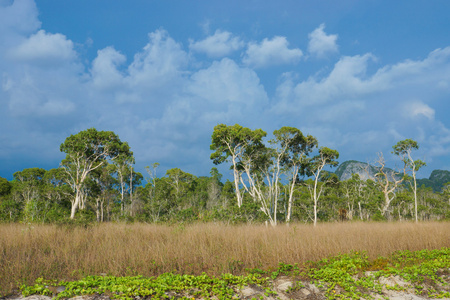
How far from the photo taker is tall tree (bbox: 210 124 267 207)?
74.2 feet

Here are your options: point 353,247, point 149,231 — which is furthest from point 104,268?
point 353,247

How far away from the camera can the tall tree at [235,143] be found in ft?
74.2

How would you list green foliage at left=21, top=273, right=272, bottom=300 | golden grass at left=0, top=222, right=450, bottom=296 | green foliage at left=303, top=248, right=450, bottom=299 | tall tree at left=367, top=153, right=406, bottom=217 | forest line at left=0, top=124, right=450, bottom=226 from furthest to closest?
tall tree at left=367, top=153, right=406, bottom=217 < forest line at left=0, top=124, right=450, bottom=226 < golden grass at left=0, top=222, right=450, bottom=296 < green foliage at left=303, top=248, right=450, bottom=299 < green foliage at left=21, top=273, right=272, bottom=300

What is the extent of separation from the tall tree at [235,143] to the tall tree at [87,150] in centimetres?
972

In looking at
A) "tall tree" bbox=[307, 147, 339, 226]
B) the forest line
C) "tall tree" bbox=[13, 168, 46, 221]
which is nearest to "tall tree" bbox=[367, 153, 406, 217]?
the forest line

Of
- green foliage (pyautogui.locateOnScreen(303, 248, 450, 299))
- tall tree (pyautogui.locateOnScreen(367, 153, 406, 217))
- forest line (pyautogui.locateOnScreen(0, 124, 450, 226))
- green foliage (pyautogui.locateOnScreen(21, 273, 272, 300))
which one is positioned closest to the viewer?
green foliage (pyautogui.locateOnScreen(21, 273, 272, 300))

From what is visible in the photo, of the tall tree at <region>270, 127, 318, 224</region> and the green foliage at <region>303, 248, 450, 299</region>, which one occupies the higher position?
the tall tree at <region>270, 127, 318, 224</region>

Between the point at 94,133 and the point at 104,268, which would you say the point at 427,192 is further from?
the point at 104,268

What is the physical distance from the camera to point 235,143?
23250mm

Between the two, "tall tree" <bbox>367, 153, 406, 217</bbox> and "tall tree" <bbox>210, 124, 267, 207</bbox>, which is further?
"tall tree" <bbox>367, 153, 406, 217</bbox>

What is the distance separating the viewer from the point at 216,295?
5.20m

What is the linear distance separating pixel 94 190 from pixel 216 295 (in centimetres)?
3505

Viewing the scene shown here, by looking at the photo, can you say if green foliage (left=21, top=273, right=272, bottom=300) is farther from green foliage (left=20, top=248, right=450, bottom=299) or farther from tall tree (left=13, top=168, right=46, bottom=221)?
tall tree (left=13, top=168, right=46, bottom=221)

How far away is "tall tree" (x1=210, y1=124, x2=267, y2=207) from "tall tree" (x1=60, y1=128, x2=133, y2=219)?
31.9ft
